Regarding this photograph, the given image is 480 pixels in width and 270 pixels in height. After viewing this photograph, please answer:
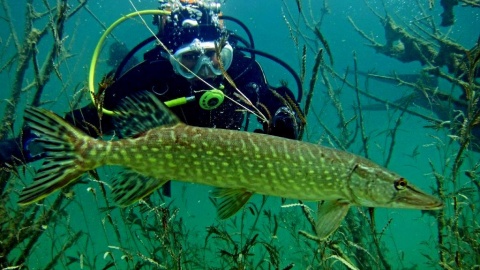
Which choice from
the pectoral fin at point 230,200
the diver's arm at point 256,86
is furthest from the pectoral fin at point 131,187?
the diver's arm at point 256,86

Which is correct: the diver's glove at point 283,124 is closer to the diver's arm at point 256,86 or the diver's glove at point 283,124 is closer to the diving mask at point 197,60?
the diver's arm at point 256,86

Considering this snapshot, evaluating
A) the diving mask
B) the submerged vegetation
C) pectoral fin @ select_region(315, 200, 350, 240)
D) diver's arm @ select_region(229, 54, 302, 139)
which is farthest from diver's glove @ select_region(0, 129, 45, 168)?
pectoral fin @ select_region(315, 200, 350, 240)

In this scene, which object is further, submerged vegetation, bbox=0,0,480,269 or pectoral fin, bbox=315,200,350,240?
submerged vegetation, bbox=0,0,480,269

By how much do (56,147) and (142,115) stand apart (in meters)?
0.61

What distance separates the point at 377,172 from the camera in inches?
99.3

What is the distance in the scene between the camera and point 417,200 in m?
2.40

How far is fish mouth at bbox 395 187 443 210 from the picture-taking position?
2350 millimetres

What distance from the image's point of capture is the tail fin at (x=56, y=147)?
226cm

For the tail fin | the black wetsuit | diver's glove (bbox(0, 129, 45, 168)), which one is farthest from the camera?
the black wetsuit

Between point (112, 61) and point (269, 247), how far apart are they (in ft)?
40.3

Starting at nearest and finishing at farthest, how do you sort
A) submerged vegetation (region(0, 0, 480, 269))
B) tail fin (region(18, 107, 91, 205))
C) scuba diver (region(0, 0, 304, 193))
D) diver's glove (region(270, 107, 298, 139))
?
tail fin (region(18, 107, 91, 205)), submerged vegetation (region(0, 0, 480, 269)), diver's glove (region(270, 107, 298, 139)), scuba diver (region(0, 0, 304, 193))

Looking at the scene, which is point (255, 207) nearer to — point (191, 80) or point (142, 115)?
point (142, 115)

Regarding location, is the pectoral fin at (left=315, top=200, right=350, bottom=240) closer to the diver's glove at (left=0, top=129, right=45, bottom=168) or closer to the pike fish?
the pike fish

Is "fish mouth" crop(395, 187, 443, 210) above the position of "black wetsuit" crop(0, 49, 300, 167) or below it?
below
